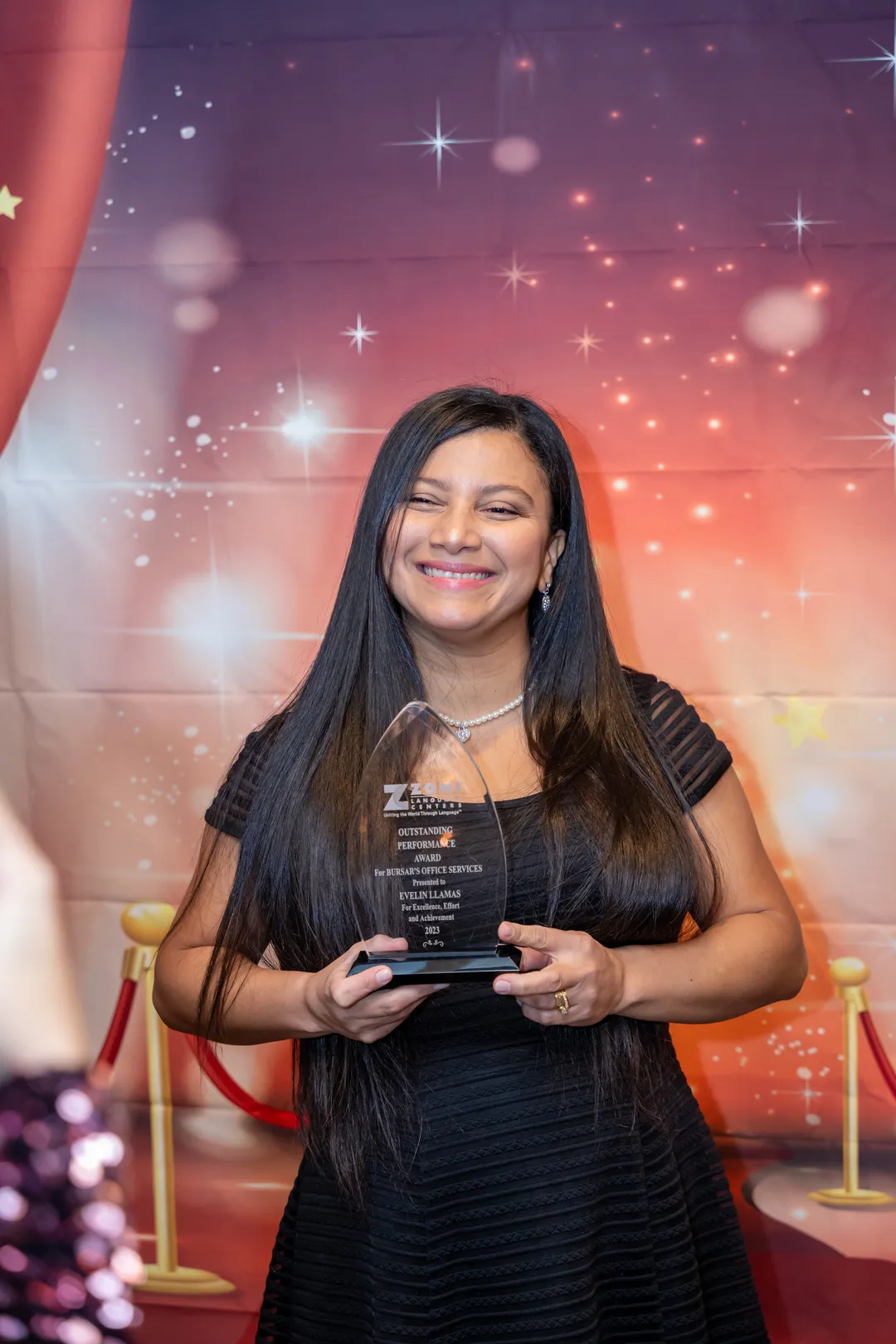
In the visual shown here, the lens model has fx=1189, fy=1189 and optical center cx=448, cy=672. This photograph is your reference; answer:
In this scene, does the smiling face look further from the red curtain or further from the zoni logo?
the red curtain

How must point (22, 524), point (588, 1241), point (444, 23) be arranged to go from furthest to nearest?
point (22, 524) → point (444, 23) → point (588, 1241)

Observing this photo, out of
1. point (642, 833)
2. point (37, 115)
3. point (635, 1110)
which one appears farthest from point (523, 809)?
point (37, 115)

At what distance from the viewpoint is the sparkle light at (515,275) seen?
5.89 ft

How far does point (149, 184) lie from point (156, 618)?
2.22ft

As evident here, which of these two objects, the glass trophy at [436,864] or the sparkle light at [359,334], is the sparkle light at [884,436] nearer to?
the sparkle light at [359,334]

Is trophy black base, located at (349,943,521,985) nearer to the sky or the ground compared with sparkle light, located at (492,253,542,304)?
nearer to the ground

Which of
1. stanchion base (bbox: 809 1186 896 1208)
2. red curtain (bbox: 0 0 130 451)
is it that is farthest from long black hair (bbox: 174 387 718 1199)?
red curtain (bbox: 0 0 130 451)

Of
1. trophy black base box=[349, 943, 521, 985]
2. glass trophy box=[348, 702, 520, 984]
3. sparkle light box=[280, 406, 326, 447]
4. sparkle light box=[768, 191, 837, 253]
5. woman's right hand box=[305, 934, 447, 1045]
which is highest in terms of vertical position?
sparkle light box=[768, 191, 837, 253]

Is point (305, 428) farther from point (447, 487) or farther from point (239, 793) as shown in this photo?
point (239, 793)

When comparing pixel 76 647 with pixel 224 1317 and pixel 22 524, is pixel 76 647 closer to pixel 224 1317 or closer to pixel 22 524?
pixel 22 524

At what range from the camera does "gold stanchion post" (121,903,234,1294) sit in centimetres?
187

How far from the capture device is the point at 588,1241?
1165mm

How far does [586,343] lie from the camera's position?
179 centimetres

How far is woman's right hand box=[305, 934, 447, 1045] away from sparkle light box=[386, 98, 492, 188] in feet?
4.06
